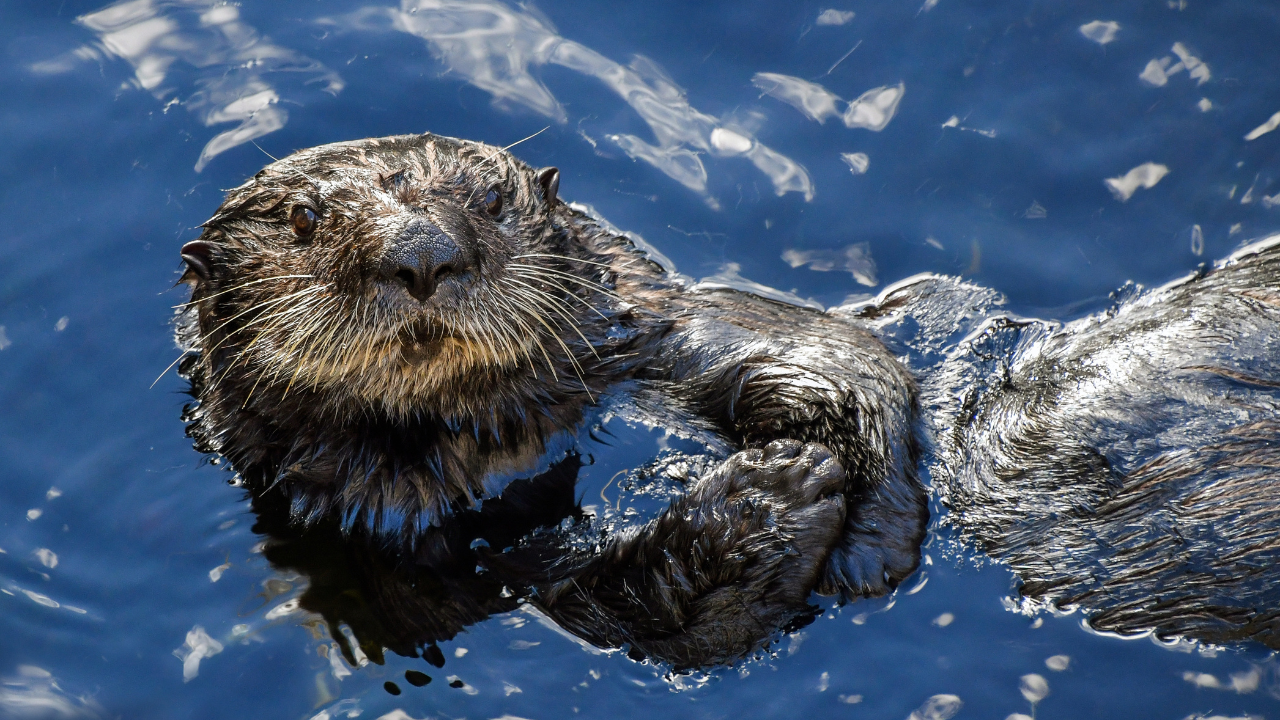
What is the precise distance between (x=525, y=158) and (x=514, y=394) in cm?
238

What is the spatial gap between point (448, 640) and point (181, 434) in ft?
5.56

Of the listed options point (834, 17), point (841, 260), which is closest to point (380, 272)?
point (841, 260)

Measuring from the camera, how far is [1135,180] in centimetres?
547

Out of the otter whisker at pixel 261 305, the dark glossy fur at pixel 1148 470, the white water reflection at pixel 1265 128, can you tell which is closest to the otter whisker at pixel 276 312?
the otter whisker at pixel 261 305

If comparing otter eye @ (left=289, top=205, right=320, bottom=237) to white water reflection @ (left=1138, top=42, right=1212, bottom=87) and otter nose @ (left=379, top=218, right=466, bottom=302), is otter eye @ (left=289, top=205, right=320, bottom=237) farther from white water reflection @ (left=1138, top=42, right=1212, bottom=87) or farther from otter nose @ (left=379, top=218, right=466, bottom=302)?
white water reflection @ (left=1138, top=42, right=1212, bottom=87)

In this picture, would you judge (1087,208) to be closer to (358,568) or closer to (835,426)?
(835,426)

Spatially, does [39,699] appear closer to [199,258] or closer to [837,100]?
[199,258]

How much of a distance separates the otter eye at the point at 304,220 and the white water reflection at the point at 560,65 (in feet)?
7.97

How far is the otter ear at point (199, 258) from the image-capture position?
3955mm

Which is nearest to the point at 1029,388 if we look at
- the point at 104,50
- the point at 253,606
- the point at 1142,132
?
the point at 1142,132

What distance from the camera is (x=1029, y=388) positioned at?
410cm

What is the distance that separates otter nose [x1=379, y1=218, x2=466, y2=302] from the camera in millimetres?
3242

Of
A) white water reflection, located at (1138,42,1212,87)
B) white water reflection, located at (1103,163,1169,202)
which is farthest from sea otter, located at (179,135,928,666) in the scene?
white water reflection, located at (1138,42,1212,87)

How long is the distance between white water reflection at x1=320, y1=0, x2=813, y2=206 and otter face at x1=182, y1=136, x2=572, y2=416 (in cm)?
178
